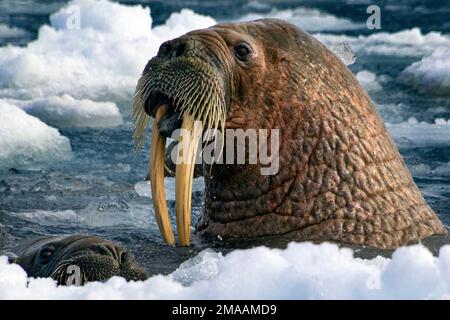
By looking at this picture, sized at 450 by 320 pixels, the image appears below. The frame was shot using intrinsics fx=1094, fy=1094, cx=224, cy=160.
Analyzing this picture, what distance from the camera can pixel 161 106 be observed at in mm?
5867

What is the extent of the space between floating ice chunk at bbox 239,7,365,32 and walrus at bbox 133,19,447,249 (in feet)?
42.3

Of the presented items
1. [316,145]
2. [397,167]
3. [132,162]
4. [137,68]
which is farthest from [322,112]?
[137,68]

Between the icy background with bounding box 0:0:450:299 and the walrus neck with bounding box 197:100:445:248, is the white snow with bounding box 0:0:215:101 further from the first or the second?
the walrus neck with bounding box 197:100:445:248

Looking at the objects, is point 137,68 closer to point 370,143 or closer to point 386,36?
point 386,36

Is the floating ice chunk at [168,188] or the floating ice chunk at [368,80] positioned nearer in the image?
the floating ice chunk at [168,188]

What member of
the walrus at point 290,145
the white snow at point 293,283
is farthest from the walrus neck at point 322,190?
the white snow at point 293,283

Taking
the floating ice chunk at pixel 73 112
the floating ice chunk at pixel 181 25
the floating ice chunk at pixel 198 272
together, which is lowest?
the floating ice chunk at pixel 198 272

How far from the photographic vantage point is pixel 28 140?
1161cm

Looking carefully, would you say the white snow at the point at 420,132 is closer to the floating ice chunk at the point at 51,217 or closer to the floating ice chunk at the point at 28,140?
the floating ice chunk at the point at 28,140

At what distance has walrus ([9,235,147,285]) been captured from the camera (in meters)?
5.07

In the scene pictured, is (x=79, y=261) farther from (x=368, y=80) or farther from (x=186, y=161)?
(x=368, y=80)

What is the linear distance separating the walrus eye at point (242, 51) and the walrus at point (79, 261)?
4.38 ft

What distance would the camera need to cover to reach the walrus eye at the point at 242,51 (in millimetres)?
6035

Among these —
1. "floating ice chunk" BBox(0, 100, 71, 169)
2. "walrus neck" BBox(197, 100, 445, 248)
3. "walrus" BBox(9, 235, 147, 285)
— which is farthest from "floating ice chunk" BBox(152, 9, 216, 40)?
"walrus" BBox(9, 235, 147, 285)
